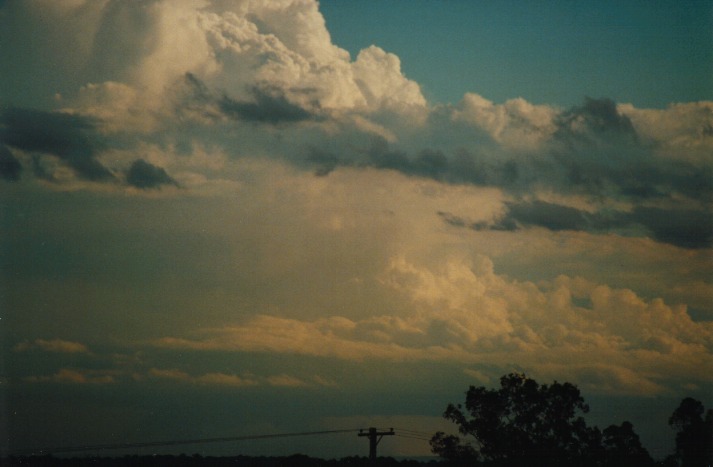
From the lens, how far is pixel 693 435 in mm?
80500

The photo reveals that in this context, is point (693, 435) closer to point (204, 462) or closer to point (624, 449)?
point (624, 449)

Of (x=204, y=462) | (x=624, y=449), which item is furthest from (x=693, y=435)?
(x=204, y=462)

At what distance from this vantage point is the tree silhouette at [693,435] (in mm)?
77562

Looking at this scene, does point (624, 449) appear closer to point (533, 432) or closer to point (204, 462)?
point (533, 432)

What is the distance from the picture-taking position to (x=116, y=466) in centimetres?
7406

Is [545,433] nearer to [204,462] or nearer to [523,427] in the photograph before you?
[523,427]

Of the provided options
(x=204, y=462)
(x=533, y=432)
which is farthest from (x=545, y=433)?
(x=204, y=462)

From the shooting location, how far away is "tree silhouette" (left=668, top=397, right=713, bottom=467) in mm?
77562

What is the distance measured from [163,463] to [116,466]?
12.8 m

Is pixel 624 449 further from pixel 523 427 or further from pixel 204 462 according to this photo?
pixel 204 462

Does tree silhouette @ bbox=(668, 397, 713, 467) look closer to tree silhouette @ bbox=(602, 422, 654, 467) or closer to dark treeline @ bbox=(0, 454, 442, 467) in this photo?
tree silhouette @ bbox=(602, 422, 654, 467)

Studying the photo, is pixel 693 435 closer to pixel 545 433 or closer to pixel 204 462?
pixel 545 433

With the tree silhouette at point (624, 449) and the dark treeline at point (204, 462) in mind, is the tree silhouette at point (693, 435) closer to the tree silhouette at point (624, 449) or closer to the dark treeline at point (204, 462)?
the tree silhouette at point (624, 449)

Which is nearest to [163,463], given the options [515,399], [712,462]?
[515,399]
